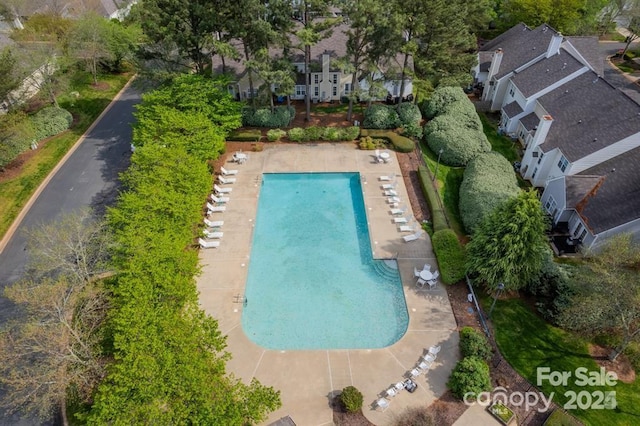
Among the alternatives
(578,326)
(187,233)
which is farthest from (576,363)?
(187,233)

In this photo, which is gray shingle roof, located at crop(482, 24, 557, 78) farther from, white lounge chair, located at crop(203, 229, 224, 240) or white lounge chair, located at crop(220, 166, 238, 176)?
white lounge chair, located at crop(203, 229, 224, 240)

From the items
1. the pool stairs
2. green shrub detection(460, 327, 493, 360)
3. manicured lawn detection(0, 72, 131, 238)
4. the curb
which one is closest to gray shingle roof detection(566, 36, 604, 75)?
the pool stairs

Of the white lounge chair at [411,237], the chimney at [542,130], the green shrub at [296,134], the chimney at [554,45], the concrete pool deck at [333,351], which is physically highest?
the chimney at [554,45]

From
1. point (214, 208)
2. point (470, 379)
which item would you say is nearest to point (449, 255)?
point (470, 379)

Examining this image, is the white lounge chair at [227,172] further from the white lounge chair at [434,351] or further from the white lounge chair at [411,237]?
the white lounge chair at [434,351]

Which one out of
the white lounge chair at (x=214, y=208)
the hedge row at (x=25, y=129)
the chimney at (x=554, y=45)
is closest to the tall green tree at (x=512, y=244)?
the white lounge chair at (x=214, y=208)

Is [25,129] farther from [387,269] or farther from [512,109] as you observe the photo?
[512,109]
